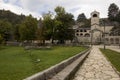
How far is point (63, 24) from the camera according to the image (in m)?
90.6

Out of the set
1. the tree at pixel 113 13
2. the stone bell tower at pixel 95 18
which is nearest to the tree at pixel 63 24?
the stone bell tower at pixel 95 18

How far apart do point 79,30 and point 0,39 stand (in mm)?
66723

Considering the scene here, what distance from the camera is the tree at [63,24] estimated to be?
8944 cm

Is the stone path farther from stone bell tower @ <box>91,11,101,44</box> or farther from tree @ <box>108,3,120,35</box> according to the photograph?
tree @ <box>108,3,120,35</box>

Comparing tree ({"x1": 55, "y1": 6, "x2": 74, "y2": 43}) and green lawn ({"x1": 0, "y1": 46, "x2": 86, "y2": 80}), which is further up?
tree ({"x1": 55, "y1": 6, "x2": 74, "y2": 43})

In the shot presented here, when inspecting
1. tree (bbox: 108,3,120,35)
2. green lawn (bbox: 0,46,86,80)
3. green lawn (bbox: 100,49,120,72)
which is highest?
tree (bbox: 108,3,120,35)

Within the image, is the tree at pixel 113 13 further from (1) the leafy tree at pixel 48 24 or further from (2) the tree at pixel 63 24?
(1) the leafy tree at pixel 48 24

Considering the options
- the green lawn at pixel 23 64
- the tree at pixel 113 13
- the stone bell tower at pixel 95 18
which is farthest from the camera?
the tree at pixel 113 13

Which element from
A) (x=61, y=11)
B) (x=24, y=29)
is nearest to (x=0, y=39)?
(x=24, y=29)

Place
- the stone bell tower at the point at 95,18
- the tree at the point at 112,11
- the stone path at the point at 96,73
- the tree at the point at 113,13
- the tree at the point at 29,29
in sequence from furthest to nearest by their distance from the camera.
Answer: the tree at the point at 112,11
the tree at the point at 113,13
the stone bell tower at the point at 95,18
the tree at the point at 29,29
the stone path at the point at 96,73

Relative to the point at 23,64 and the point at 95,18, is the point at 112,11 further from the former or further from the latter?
the point at 23,64

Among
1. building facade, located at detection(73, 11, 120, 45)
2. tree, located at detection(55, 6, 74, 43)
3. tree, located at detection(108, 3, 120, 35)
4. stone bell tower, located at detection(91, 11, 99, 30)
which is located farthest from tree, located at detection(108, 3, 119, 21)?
tree, located at detection(55, 6, 74, 43)

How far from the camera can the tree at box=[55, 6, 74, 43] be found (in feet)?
293

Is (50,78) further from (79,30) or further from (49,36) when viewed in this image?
(79,30)
